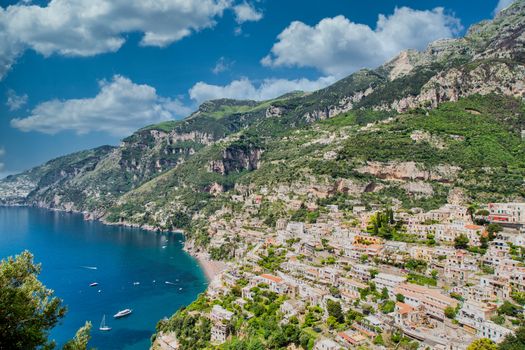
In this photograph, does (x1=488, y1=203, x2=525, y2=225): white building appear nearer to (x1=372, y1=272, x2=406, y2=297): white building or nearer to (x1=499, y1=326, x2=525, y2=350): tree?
(x1=372, y1=272, x2=406, y2=297): white building

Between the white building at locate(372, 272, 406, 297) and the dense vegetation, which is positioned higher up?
the dense vegetation

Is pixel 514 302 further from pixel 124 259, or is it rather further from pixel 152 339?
pixel 124 259

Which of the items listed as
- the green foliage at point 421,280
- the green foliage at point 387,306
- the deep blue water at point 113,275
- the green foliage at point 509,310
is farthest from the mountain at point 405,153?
the green foliage at point 509,310

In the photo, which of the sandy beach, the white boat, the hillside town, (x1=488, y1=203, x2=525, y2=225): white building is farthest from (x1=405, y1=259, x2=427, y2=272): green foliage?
the sandy beach

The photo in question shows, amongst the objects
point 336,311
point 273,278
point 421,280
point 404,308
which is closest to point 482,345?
point 404,308

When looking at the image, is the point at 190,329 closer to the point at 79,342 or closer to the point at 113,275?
the point at 79,342

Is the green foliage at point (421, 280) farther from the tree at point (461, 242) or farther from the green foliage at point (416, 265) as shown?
the tree at point (461, 242)

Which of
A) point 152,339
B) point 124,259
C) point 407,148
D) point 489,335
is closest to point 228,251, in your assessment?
point 124,259
